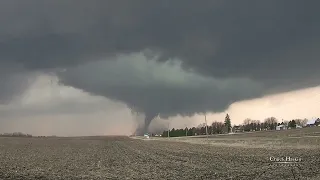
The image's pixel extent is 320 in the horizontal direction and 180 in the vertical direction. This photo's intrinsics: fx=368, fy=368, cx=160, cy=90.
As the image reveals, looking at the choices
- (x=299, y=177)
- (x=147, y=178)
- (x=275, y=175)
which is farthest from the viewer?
(x=147, y=178)

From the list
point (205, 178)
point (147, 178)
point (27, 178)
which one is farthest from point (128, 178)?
point (27, 178)

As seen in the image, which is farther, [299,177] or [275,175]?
[275,175]

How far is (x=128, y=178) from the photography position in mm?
28812

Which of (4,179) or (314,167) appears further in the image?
(314,167)

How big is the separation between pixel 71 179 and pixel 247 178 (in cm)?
1327

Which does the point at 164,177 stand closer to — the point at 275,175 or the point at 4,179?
the point at 275,175

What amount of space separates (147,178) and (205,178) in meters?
4.50

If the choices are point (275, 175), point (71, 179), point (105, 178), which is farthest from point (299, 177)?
point (71, 179)

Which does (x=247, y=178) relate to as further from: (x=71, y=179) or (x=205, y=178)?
(x=71, y=179)

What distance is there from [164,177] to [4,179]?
12566mm

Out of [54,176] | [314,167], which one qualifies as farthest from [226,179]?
[54,176]

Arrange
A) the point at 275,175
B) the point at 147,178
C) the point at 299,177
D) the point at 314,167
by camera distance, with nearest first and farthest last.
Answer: the point at 299,177 < the point at 275,175 < the point at 147,178 < the point at 314,167

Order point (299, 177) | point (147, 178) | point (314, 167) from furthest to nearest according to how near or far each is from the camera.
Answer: point (314, 167) → point (147, 178) → point (299, 177)

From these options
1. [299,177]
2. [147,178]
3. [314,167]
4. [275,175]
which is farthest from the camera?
[314,167]
